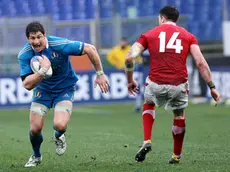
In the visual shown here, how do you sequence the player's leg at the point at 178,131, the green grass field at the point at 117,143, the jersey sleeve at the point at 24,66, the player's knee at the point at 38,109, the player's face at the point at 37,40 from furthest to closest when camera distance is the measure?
the player's leg at the point at 178,131 < the player's knee at the point at 38,109 < the green grass field at the point at 117,143 < the jersey sleeve at the point at 24,66 < the player's face at the point at 37,40

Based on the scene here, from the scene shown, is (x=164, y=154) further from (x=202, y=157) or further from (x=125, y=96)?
(x=125, y=96)

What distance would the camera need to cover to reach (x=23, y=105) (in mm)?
23641

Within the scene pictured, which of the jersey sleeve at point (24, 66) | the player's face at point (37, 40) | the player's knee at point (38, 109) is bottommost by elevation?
the player's knee at point (38, 109)

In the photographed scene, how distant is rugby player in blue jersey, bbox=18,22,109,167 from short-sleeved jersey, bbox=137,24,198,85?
2.37ft

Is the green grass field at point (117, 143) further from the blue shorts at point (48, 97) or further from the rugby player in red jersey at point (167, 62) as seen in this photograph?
the blue shorts at point (48, 97)

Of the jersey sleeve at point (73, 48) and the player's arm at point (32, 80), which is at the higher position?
the jersey sleeve at point (73, 48)

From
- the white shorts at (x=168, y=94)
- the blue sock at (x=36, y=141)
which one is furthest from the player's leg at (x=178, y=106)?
the blue sock at (x=36, y=141)

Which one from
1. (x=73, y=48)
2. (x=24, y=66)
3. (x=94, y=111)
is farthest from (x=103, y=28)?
(x=24, y=66)

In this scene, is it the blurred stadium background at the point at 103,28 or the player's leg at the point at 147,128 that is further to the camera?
the blurred stadium background at the point at 103,28

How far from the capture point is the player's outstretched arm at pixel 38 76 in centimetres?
875

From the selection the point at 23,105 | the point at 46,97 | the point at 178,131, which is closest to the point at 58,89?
the point at 46,97

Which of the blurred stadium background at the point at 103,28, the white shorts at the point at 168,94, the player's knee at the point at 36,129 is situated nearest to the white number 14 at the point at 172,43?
the white shorts at the point at 168,94

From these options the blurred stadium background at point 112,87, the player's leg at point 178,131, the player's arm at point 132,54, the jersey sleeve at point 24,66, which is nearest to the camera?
the jersey sleeve at point 24,66

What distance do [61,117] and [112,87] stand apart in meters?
14.8
